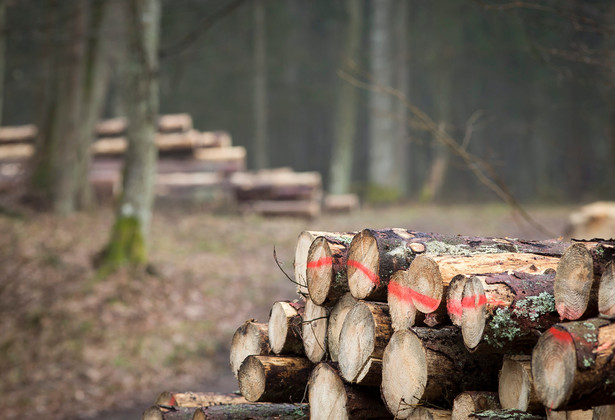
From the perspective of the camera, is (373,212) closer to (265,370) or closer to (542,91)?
(542,91)

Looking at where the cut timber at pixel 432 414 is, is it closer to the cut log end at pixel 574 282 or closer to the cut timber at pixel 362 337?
the cut timber at pixel 362 337

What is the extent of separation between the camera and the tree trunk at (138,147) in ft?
35.8

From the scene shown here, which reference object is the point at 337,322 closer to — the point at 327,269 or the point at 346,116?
the point at 327,269

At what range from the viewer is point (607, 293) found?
2475mm

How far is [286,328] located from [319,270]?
45 cm

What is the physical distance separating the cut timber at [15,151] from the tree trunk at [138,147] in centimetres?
746

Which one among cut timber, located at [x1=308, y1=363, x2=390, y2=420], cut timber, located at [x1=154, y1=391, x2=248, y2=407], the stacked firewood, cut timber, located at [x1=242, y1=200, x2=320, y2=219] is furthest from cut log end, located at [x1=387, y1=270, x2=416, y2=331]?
cut timber, located at [x1=242, y1=200, x2=320, y2=219]

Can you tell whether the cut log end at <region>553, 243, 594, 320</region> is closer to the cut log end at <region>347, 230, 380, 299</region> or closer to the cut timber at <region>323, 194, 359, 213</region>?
the cut log end at <region>347, 230, 380, 299</region>

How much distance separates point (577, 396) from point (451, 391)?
2.51 ft

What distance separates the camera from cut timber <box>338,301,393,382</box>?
3.17 m

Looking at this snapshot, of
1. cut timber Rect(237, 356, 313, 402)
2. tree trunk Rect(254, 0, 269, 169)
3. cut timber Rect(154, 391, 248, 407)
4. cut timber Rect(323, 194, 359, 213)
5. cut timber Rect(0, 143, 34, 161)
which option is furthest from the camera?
tree trunk Rect(254, 0, 269, 169)

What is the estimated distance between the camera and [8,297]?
8109 millimetres

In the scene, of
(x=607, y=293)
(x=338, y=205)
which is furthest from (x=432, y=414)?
(x=338, y=205)

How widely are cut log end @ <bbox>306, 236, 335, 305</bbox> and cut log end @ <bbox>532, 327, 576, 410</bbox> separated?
125 cm
